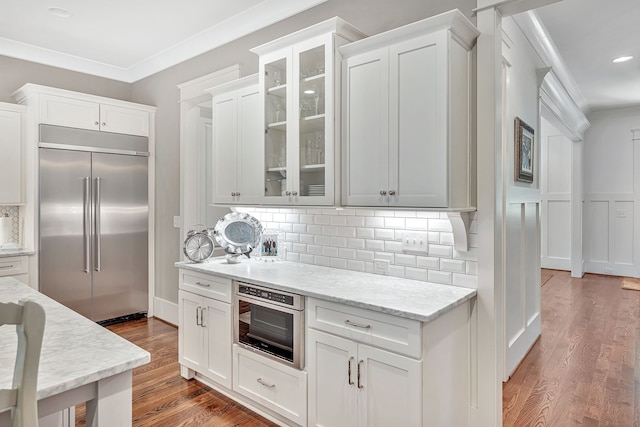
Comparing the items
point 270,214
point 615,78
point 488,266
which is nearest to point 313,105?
point 270,214

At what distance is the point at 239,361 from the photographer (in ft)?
8.42

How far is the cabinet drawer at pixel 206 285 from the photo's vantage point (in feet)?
8.73

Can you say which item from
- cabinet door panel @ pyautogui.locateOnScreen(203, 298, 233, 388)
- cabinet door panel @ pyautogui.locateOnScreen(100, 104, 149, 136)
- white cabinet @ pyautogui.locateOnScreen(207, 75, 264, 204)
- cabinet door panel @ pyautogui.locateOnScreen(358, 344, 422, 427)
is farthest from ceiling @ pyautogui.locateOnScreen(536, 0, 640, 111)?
cabinet door panel @ pyautogui.locateOnScreen(100, 104, 149, 136)

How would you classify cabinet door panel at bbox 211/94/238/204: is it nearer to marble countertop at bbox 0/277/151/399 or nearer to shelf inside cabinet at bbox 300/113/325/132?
shelf inside cabinet at bbox 300/113/325/132

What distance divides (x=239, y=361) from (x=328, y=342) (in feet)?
2.60

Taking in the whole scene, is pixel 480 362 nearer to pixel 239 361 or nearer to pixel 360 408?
pixel 360 408

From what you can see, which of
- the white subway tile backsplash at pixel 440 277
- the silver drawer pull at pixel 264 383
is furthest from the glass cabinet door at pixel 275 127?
the silver drawer pull at pixel 264 383

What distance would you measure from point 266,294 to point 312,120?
1.13 metres

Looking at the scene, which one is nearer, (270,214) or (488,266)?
(488,266)

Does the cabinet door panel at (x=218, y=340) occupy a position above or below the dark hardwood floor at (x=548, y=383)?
above

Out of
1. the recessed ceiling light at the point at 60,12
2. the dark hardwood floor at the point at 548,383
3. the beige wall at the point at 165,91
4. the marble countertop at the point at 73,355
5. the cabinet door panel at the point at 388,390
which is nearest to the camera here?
the marble countertop at the point at 73,355

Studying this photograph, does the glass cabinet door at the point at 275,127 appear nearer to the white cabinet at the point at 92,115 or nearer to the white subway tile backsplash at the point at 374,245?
the white subway tile backsplash at the point at 374,245

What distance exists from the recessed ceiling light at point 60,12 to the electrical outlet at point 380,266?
331cm

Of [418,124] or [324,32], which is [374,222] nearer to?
[418,124]
